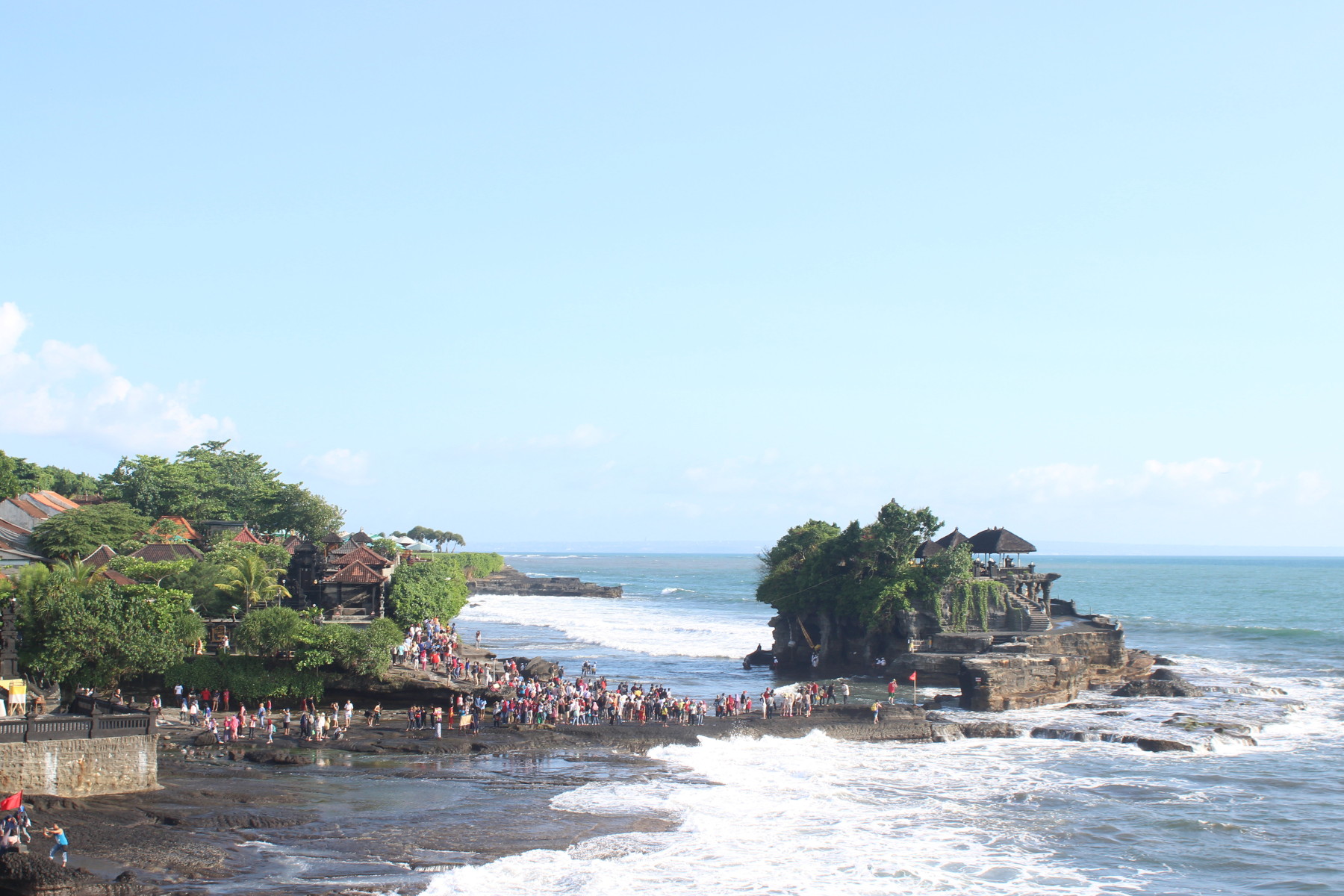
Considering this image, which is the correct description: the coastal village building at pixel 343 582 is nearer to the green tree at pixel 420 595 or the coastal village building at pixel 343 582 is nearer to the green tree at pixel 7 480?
the green tree at pixel 420 595

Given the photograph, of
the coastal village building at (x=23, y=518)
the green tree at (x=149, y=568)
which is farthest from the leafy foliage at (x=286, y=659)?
the coastal village building at (x=23, y=518)

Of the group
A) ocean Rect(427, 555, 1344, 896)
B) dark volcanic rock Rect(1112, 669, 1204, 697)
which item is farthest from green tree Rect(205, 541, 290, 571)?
dark volcanic rock Rect(1112, 669, 1204, 697)

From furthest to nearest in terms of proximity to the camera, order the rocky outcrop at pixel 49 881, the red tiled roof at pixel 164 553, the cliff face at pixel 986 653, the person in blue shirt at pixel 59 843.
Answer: the red tiled roof at pixel 164 553
the cliff face at pixel 986 653
the person in blue shirt at pixel 59 843
the rocky outcrop at pixel 49 881

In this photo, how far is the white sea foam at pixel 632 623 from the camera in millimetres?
73875

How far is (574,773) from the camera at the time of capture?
3253 centimetres

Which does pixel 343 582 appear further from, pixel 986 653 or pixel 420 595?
pixel 986 653

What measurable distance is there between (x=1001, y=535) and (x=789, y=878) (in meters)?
41.5

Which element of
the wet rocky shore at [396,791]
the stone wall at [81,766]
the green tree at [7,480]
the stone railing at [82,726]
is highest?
the green tree at [7,480]

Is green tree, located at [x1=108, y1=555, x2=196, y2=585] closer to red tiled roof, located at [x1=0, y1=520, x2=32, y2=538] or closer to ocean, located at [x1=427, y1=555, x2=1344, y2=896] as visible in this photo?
red tiled roof, located at [x1=0, y1=520, x2=32, y2=538]

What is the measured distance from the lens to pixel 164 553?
2124 inches

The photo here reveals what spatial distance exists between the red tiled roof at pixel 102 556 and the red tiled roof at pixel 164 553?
112 centimetres

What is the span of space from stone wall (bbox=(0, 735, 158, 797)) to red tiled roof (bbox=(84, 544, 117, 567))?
2888 centimetres

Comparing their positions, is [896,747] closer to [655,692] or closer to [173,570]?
[655,692]

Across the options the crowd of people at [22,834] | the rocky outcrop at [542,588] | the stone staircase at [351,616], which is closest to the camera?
the crowd of people at [22,834]
